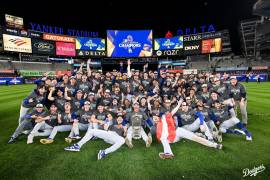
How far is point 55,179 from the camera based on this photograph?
4.30 metres

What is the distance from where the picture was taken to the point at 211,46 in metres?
48.8

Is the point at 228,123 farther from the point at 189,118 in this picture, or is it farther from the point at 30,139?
the point at 30,139

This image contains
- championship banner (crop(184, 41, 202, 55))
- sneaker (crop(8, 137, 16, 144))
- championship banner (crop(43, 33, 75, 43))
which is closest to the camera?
sneaker (crop(8, 137, 16, 144))

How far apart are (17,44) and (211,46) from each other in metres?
46.7

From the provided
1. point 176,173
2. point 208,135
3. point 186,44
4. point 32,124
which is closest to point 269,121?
point 208,135

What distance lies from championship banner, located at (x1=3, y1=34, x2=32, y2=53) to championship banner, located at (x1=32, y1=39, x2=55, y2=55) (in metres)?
1.14

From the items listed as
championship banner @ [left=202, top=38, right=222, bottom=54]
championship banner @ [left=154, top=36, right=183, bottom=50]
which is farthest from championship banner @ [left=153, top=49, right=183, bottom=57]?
championship banner @ [left=202, top=38, right=222, bottom=54]

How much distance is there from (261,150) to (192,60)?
5694 centimetres

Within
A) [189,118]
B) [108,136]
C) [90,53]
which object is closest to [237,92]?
[189,118]

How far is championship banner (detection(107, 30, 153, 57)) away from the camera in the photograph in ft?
163

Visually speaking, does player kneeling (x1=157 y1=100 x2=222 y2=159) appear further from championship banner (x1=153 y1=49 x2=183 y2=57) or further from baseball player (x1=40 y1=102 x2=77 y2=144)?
championship banner (x1=153 y1=49 x2=183 y2=57)

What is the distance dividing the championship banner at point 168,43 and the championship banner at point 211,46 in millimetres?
6017

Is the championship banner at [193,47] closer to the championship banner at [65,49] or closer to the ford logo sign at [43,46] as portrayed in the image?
the championship banner at [65,49]

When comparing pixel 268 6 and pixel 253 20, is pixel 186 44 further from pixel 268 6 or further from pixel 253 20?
pixel 268 6
